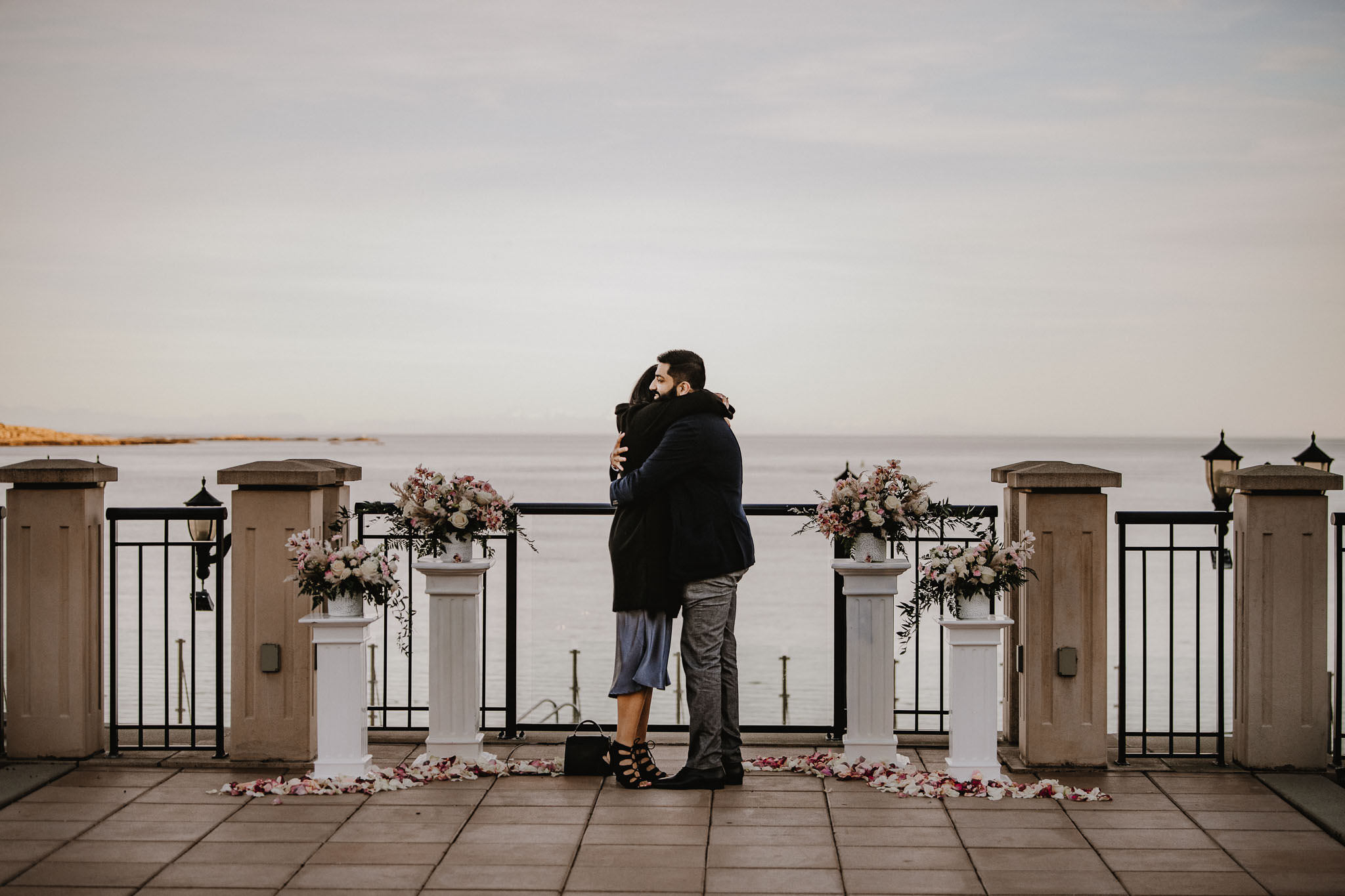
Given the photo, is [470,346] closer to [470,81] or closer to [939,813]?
[470,81]

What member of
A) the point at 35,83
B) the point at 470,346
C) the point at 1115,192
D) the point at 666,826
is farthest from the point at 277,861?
the point at 470,346

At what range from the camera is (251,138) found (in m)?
20.2

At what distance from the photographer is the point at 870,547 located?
5445 mm

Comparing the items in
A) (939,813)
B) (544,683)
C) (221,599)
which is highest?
(221,599)

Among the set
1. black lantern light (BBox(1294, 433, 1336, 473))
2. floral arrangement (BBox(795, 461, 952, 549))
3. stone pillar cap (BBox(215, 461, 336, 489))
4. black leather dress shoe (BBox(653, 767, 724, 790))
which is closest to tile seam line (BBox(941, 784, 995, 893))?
black leather dress shoe (BBox(653, 767, 724, 790))

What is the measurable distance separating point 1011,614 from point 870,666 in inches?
32.9

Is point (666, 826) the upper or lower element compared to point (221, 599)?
lower

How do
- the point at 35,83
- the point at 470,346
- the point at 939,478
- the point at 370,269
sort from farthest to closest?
the point at 939,478 → the point at 470,346 → the point at 370,269 → the point at 35,83

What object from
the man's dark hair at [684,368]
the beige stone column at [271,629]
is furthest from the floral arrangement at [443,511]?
the man's dark hair at [684,368]

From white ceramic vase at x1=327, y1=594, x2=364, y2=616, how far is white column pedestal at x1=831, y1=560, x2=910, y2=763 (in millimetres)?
2211

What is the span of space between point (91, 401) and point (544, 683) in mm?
20650

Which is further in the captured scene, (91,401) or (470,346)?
(470,346)

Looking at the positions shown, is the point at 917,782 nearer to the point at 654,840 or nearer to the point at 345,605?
the point at 654,840

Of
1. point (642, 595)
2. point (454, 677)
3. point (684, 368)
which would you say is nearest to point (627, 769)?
point (642, 595)
